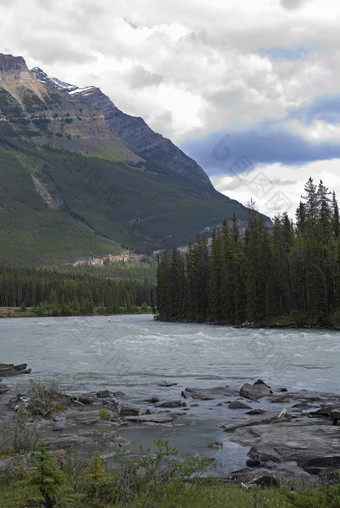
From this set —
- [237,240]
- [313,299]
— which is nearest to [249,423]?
[313,299]

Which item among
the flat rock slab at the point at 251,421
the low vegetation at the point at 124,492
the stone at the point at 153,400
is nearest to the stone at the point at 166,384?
the stone at the point at 153,400

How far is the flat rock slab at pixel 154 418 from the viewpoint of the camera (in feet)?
58.7

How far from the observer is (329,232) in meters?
75.8

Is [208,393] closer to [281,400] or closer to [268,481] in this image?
[281,400]

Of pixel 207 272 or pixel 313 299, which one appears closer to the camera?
pixel 313 299

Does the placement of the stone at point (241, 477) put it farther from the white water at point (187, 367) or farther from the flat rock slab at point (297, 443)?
the white water at point (187, 367)

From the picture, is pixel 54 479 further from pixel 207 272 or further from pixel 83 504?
pixel 207 272

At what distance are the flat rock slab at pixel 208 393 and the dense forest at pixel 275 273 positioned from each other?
43.1 meters

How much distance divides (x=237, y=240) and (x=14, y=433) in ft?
269

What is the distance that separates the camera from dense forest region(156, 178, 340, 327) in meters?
69.4

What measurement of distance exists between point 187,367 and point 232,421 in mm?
14239

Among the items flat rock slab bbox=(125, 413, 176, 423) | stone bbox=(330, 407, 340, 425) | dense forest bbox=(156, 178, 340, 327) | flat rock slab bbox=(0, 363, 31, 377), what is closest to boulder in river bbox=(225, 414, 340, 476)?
stone bbox=(330, 407, 340, 425)

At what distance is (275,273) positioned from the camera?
263ft

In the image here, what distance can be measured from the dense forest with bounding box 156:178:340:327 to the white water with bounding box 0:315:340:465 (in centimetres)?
2130
